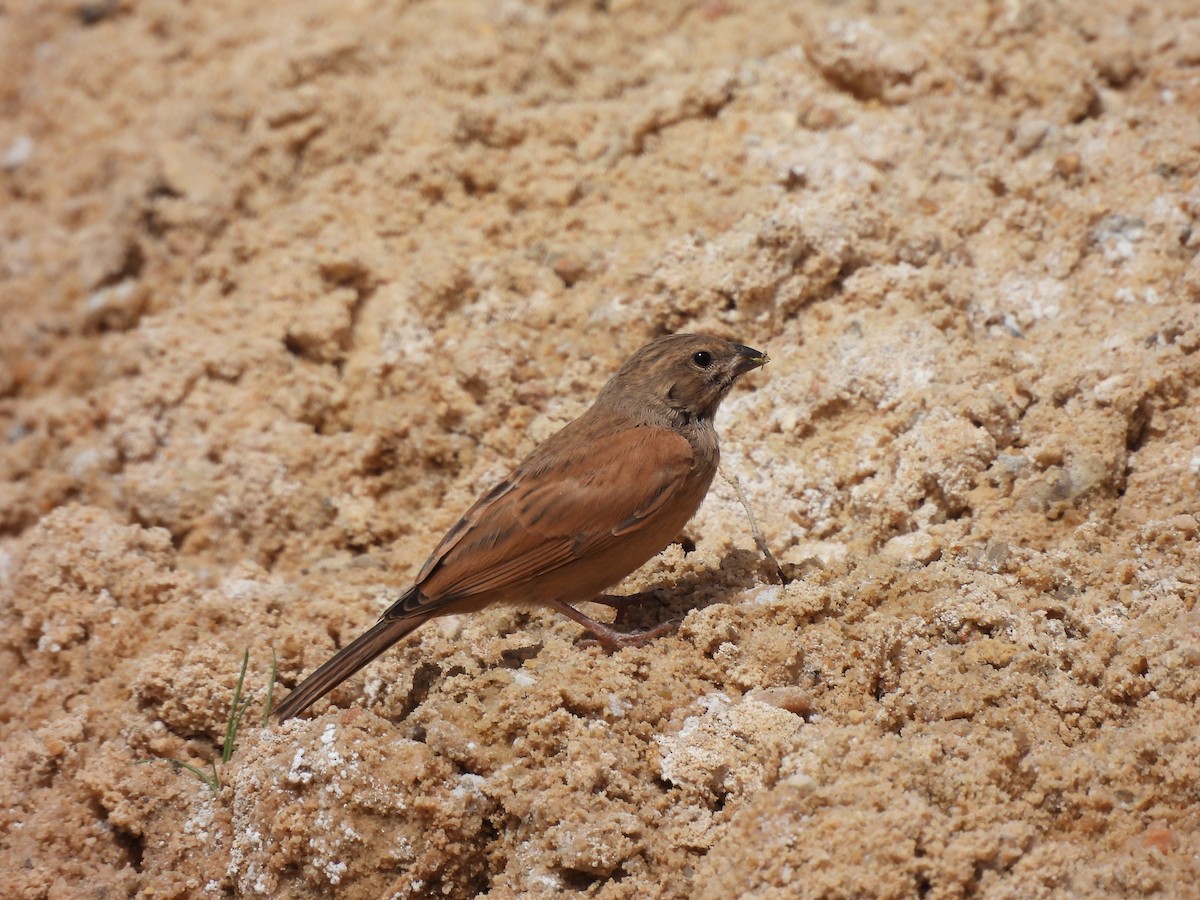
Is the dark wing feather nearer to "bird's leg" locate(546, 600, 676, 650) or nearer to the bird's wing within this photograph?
the bird's wing

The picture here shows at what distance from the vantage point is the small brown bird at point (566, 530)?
406cm

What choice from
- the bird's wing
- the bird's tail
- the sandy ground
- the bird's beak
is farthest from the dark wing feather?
the bird's beak

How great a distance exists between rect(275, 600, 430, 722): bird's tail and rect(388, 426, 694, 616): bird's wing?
0.58ft

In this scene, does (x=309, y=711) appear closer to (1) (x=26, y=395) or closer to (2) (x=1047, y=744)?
(2) (x=1047, y=744)

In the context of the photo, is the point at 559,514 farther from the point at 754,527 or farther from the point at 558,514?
the point at 754,527

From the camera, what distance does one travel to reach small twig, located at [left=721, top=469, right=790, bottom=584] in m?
4.34

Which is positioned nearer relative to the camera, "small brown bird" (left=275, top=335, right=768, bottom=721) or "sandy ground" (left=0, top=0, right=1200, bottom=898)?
"sandy ground" (left=0, top=0, right=1200, bottom=898)

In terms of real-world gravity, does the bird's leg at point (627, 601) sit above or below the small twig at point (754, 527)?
below

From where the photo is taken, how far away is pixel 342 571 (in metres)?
4.94

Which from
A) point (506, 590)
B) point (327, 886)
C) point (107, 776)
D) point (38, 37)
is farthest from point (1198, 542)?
point (38, 37)

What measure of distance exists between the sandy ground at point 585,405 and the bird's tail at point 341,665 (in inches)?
10.2

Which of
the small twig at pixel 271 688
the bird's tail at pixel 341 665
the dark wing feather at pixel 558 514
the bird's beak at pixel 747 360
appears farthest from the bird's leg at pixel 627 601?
the small twig at pixel 271 688

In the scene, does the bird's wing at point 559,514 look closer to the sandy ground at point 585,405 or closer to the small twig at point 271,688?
the sandy ground at point 585,405

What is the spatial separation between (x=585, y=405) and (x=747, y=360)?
0.87 metres
